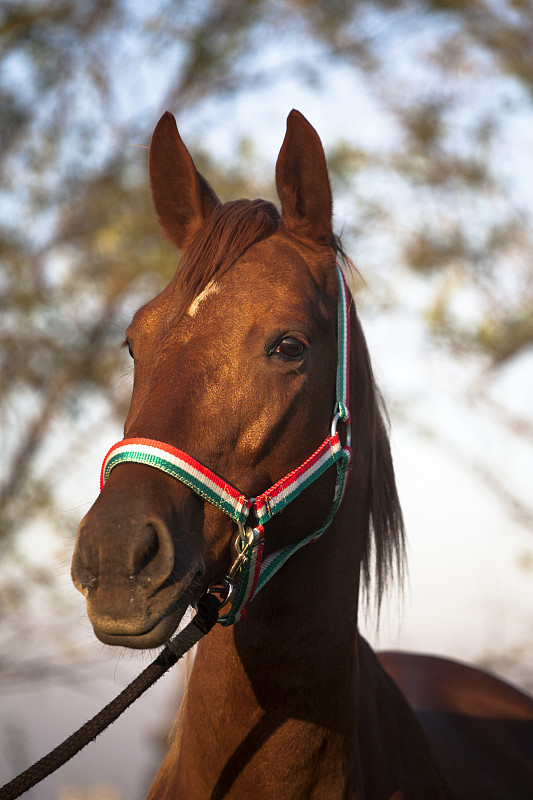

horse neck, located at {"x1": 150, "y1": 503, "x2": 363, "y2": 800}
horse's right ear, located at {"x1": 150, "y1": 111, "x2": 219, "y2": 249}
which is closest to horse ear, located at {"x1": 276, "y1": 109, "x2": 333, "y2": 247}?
horse's right ear, located at {"x1": 150, "y1": 111, "x2": 219, "y2": 249}

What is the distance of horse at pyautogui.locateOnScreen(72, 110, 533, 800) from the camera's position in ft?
5.27

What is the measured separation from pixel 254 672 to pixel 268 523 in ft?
1.42

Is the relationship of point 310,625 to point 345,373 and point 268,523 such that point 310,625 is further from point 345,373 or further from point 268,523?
point 345,373

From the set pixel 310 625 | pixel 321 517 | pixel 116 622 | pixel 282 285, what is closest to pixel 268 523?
pixel 321 517

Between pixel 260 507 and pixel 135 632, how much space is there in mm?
432

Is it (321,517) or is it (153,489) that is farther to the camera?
(321,517)

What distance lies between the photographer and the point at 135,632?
1.50 m

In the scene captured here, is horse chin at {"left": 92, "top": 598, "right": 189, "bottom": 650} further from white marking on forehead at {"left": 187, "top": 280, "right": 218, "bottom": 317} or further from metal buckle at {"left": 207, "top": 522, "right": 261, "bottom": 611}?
white marking on forehead at {"left": 187, "top": 280, "right": 218, "bottom": 317}

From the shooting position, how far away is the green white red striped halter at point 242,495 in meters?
1.64

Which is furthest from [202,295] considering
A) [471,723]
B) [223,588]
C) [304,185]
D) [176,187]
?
[471,723]

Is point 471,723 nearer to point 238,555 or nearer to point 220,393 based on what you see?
point 238,555

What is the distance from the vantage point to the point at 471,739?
310cm

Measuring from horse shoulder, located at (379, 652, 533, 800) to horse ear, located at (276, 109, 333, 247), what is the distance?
5.94 ft

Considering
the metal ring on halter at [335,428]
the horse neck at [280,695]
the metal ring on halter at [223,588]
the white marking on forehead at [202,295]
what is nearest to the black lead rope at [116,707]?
the metal ring on halter at [223,588]
